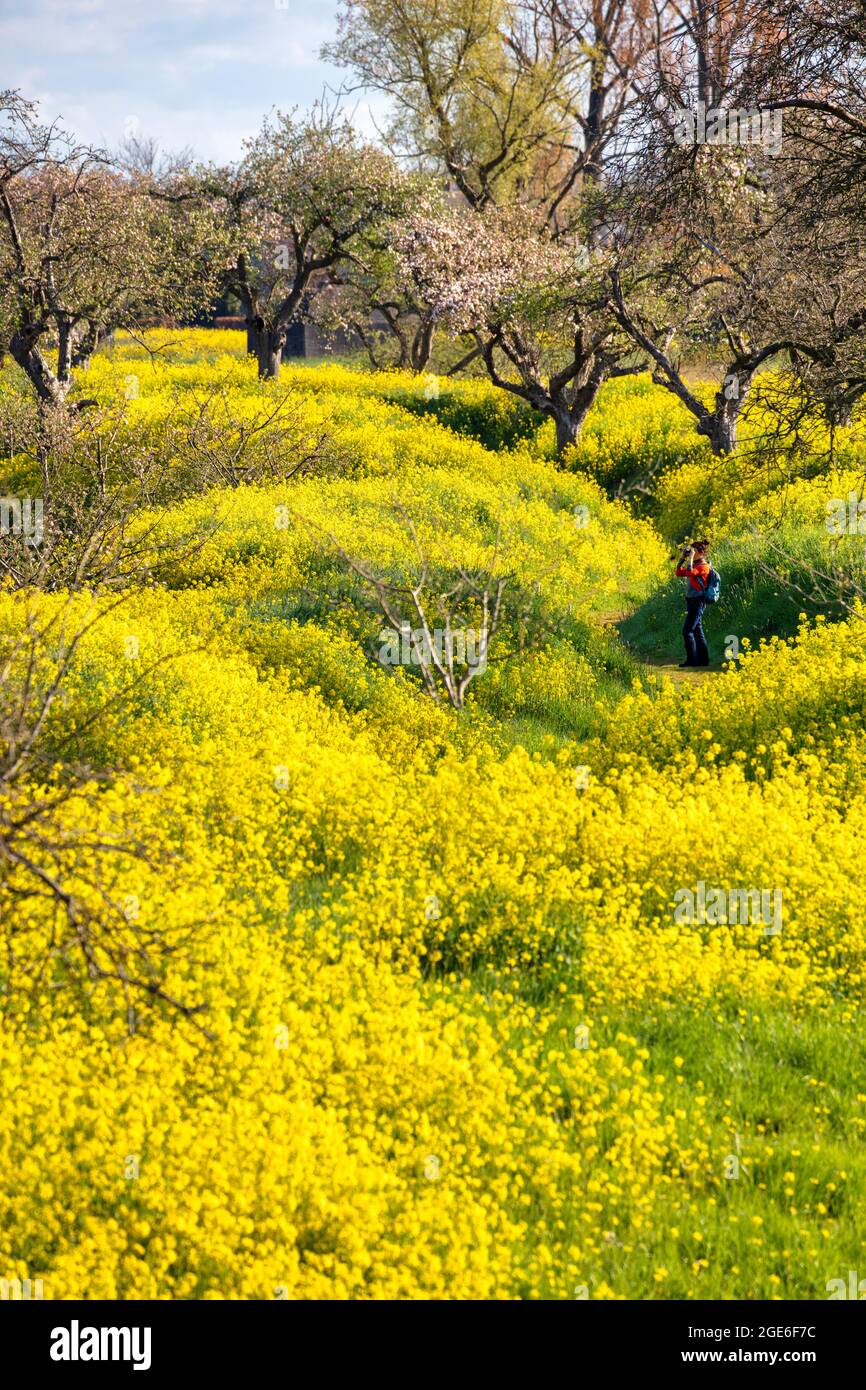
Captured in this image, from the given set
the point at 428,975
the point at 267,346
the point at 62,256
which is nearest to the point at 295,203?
the point at 267,346

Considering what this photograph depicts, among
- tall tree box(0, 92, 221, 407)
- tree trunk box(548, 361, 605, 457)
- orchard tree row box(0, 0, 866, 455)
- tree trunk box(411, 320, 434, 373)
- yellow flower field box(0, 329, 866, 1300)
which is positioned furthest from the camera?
tree trunk box(411, 320, 434, 373)

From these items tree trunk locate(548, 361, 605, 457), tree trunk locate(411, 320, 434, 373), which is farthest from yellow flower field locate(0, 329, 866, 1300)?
tree trunk locate(411, 320, 434, 373)

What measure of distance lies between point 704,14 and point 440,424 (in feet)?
56.4

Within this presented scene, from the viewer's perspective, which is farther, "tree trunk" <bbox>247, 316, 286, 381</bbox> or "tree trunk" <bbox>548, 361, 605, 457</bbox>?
"tree trunk" <bbox>247, 316, 286, 381</bbox>

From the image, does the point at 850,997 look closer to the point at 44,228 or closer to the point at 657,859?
the point at 657,859

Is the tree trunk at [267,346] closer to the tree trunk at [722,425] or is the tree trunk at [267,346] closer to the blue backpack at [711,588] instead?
the tree trunk at [722,425]

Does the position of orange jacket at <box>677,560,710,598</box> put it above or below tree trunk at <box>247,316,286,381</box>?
below

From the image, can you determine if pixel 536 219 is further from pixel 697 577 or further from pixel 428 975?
pixel 428 975

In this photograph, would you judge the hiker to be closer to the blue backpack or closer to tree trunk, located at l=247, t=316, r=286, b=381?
the blue backpack

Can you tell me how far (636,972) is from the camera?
7.96 metres

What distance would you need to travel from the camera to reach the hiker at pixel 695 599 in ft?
51.5

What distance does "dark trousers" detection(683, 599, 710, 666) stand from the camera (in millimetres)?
15914

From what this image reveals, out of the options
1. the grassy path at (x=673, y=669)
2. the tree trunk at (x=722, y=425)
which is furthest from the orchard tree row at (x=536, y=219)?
the grassy path at (x=673, y=669)

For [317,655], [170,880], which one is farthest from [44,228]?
[170,880]
